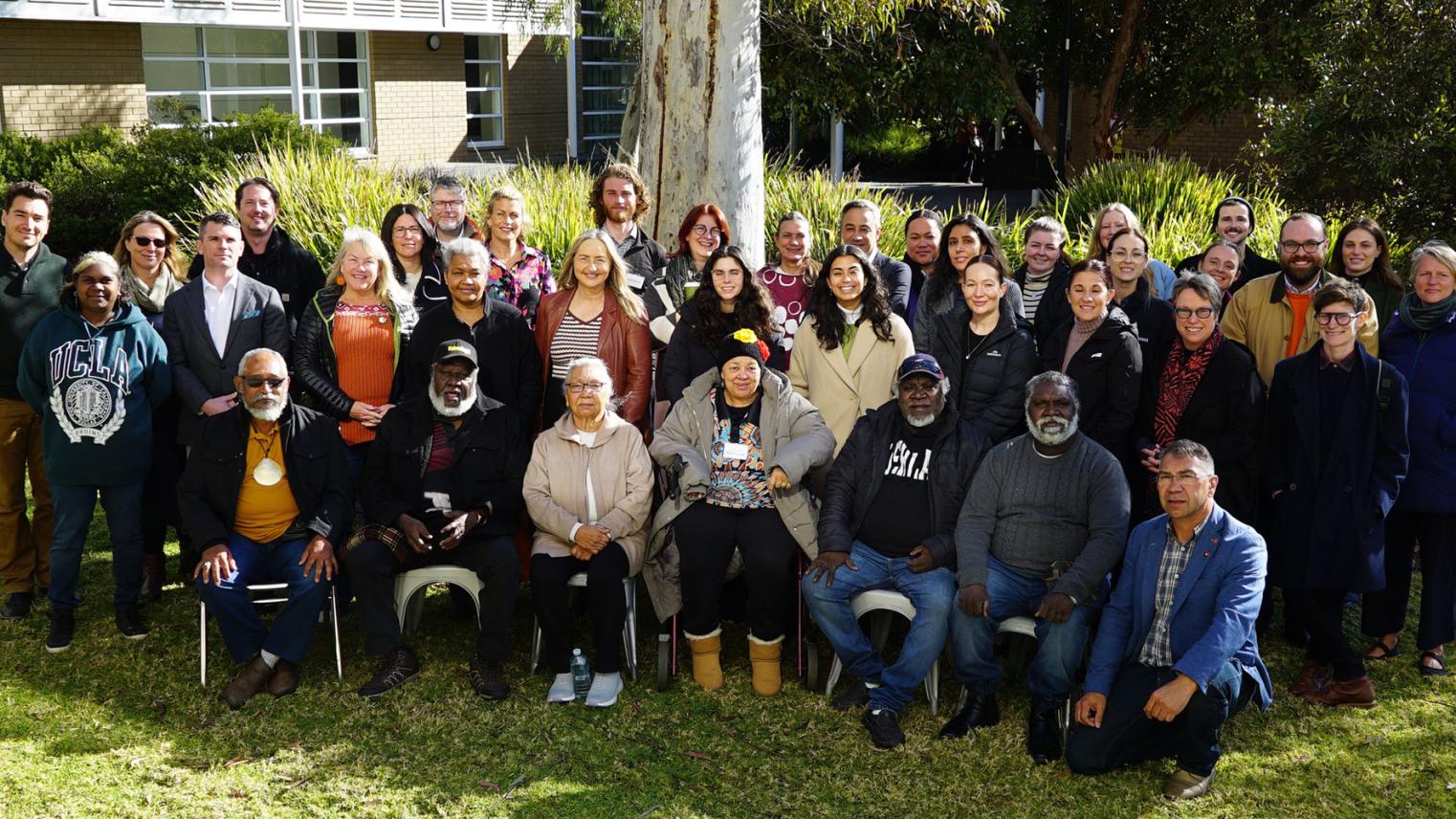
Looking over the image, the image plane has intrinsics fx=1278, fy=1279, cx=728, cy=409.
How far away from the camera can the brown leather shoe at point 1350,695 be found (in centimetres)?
567

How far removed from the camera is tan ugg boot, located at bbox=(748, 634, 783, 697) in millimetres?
5828

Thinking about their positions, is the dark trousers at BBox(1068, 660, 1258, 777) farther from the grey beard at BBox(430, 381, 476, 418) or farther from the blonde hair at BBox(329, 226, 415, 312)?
the blonde hair at BBox(329, 226, 415, 312)

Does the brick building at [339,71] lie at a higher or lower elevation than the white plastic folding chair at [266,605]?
higher

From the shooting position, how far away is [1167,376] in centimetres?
594

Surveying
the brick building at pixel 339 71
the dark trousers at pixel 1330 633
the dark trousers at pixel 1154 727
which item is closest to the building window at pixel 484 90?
the brick building at pixel 339 71

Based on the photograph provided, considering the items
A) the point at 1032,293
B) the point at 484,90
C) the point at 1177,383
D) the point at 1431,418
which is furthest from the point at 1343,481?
the point at 484,90

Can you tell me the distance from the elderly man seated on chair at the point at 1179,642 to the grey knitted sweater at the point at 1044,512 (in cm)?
20

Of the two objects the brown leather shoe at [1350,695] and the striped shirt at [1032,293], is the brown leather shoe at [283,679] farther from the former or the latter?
the brown leather shoe at [1350,695]

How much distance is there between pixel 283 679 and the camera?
578 centimetres

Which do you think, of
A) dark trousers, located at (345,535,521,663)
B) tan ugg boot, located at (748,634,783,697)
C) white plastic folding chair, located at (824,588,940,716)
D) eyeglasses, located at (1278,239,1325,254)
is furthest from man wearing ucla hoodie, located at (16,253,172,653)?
eyeglasses, located at (1278,239,1325,254)

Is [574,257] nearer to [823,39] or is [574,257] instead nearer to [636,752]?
[636,752]

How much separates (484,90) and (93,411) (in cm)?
1991

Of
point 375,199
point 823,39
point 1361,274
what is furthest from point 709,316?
point 823,39

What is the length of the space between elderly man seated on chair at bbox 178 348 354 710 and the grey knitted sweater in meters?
2.92
